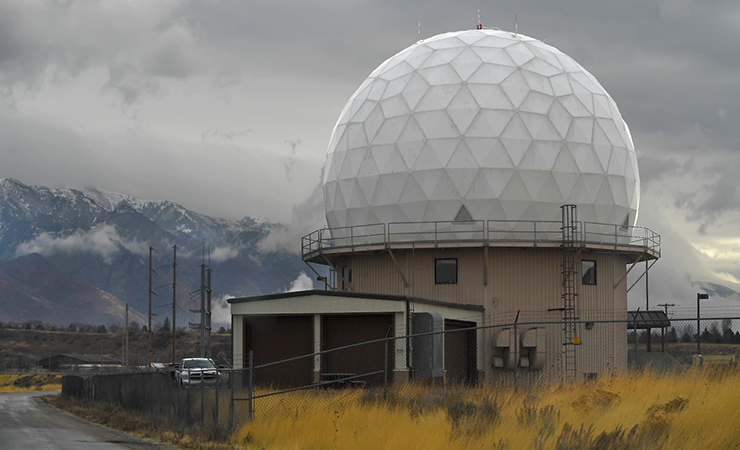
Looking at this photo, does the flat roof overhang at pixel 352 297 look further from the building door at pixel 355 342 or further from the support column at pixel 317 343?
the building door at pixel 355 342

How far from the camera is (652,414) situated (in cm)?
1508

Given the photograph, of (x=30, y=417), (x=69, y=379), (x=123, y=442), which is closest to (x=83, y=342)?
(x=69, y=379)

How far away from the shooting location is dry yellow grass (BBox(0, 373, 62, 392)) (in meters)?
73.8

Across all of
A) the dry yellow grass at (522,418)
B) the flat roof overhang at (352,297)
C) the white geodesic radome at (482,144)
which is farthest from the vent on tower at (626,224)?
the dry yellow grass at (522,418)

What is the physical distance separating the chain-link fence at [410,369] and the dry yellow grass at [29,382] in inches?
1554

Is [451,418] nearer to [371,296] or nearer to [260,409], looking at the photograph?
[260,409]

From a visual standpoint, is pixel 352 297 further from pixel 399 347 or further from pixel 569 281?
pixel 569 281

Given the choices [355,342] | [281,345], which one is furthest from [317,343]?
[281,345]

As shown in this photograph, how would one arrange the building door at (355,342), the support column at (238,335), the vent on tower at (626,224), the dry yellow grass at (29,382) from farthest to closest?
the dry yellow grass at (29,382)
the vent on tower at (626,224)
the support column at (238,335)
the building door at (355,342)

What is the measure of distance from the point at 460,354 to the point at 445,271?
3284 mm

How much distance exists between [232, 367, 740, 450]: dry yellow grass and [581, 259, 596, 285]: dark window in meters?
14.1

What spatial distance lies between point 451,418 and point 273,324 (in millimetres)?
15938

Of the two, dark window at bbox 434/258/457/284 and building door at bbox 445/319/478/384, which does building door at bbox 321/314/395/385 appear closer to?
building door at bbox 445/319/478/384

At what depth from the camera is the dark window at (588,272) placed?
113 feet
